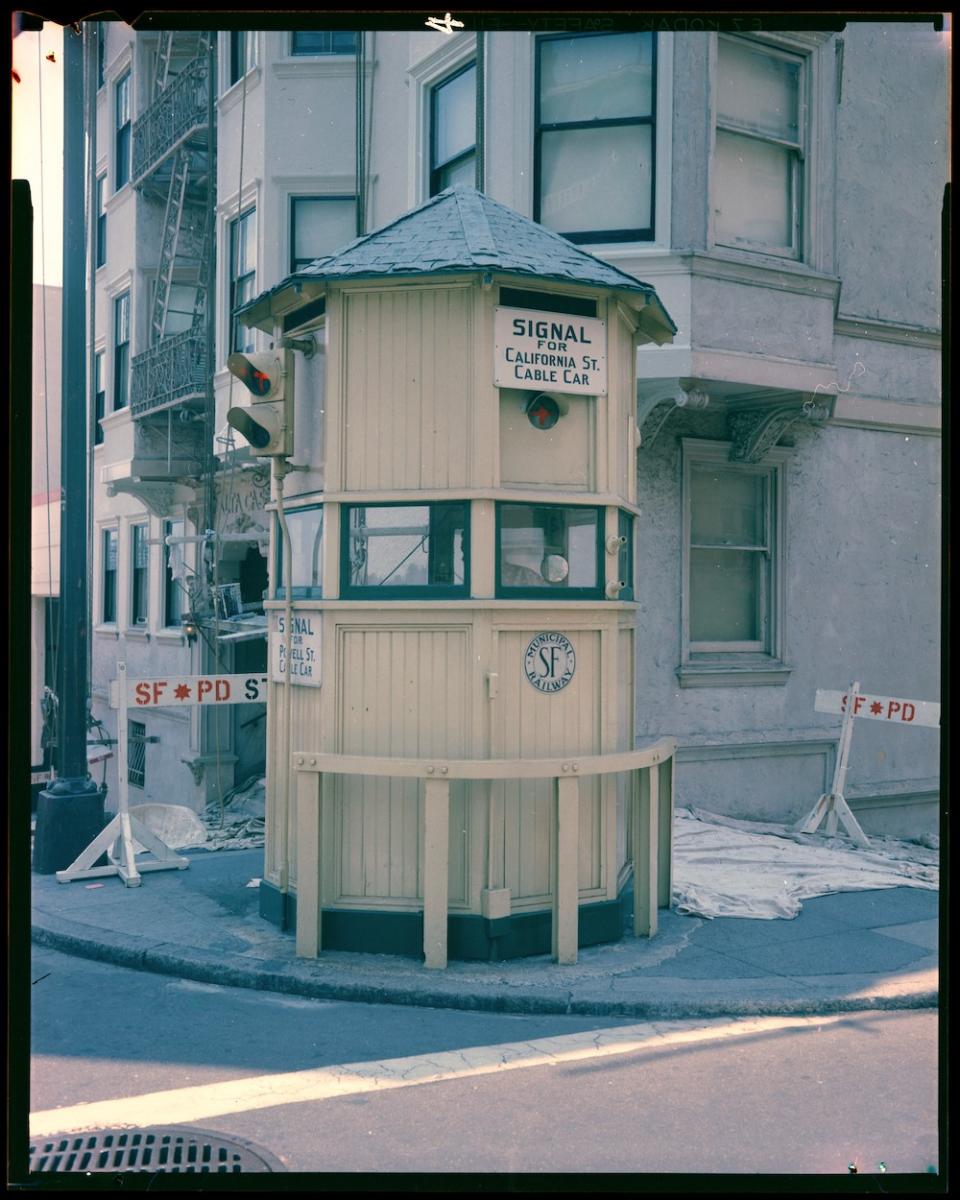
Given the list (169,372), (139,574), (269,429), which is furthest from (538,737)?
(139,574)

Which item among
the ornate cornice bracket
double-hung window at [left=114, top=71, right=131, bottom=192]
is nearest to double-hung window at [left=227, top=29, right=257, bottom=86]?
double-hung window at [left=114, top=71, right=131, bottom=192]

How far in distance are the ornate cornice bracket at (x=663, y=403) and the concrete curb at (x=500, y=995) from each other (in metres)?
5.36

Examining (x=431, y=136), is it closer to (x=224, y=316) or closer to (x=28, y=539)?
(x=224, y=316)

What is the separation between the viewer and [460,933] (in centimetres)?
677

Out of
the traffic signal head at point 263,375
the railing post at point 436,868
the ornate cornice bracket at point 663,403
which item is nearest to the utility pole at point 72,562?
the traffic signal head at point 263,375

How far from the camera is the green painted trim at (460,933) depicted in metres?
6.75

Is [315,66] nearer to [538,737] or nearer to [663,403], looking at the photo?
[663,403]

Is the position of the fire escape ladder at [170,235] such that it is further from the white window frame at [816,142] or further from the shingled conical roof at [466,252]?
the shingled conical roof at [466,252]

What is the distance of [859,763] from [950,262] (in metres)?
9.38

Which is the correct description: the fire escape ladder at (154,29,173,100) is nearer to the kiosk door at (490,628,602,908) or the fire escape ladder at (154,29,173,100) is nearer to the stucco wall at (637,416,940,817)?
the stucco wall at (637,416,940,817)

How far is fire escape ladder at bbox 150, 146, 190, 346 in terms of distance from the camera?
631 inches

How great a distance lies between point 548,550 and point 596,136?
557 centimetres

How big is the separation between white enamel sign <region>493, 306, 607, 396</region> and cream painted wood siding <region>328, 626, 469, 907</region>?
1.52 metres

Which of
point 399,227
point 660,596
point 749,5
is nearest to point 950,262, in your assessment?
point 749,5
